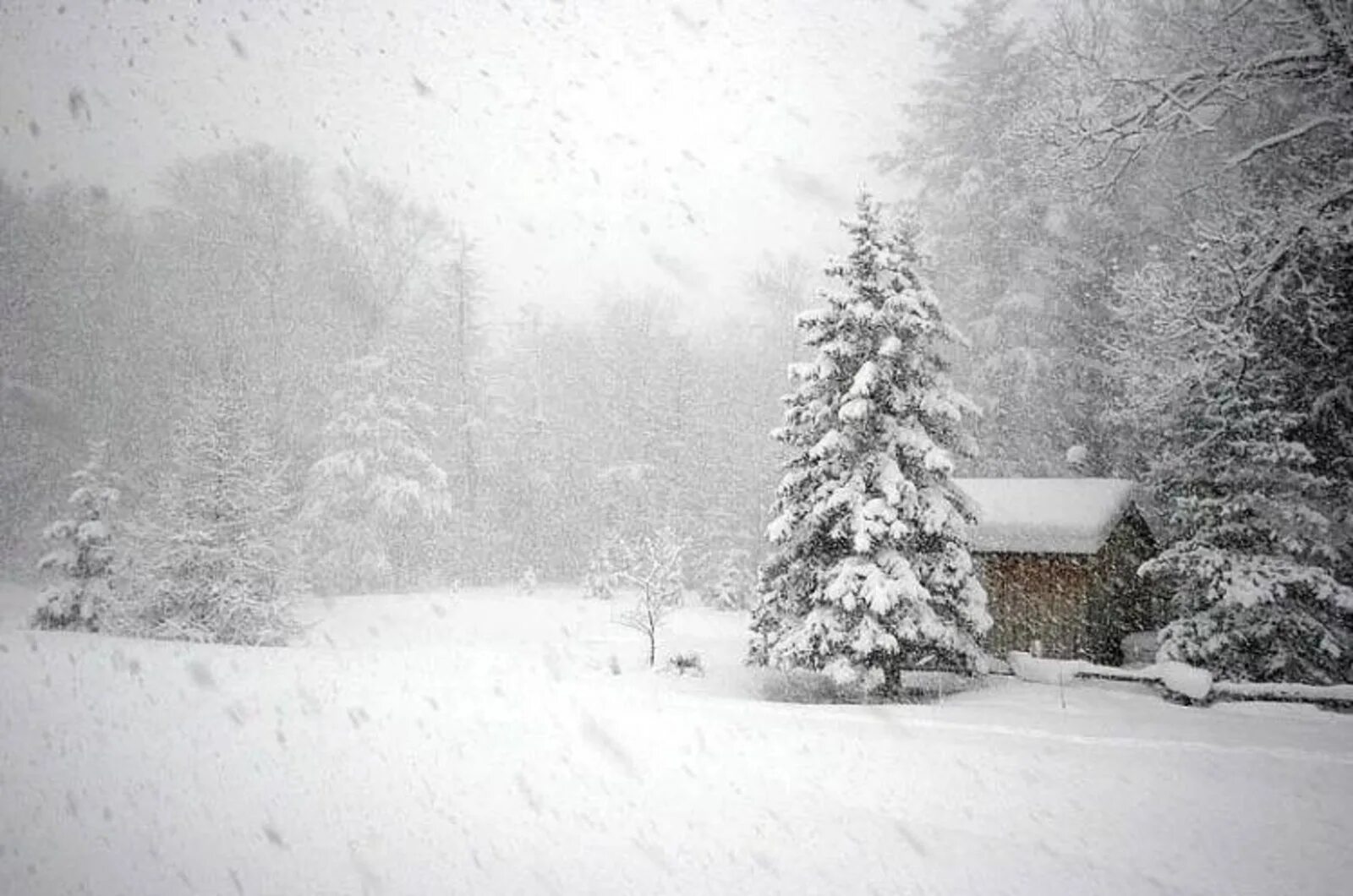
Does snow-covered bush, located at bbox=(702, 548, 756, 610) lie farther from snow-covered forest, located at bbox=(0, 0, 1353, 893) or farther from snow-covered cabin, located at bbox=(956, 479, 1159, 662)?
snow-covered cabin, located at bbox=(956, 479, 1159, 662)

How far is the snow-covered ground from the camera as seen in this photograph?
6.07m

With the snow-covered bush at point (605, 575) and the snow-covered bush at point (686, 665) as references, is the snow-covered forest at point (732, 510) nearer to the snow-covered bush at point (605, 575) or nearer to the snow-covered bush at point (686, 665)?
the snow-covered bush at point (686, 665)

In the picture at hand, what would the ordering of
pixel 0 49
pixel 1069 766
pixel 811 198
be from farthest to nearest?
pixel 811 198, pixel 0 49, pixel 1069 766

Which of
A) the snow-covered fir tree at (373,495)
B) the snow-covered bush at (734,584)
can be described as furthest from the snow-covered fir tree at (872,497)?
the snow-covered fir tree at (373,495)

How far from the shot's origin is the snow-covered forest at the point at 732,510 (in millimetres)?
7148

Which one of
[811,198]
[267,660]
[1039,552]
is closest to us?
[267,660]

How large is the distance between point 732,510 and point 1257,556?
81.0 ft

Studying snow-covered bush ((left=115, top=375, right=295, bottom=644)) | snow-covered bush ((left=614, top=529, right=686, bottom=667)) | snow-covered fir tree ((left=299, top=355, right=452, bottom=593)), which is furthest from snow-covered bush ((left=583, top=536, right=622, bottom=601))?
snow-covered bush ((left=115, top=375, right=295, bottom=644))

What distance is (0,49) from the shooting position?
95.3 feet

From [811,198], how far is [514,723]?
169 feet

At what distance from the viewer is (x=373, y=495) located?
31.3m

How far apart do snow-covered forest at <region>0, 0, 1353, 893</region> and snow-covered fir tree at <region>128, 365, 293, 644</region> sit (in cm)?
11

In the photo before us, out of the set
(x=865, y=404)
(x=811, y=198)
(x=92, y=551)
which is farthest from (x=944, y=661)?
(x=811, y=198)

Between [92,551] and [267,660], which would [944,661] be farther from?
[92,551]
